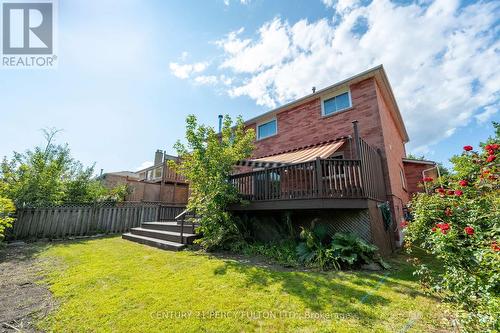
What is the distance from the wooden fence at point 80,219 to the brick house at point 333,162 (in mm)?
9703

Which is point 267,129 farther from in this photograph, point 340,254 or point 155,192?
point 155,192

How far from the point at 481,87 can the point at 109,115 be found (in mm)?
25215

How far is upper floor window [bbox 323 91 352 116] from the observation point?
1225 centimetres

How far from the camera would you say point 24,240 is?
11719mm

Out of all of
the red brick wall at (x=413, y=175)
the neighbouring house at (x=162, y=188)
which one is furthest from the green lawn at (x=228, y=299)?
the neighbouring house at (x=162, y=188)

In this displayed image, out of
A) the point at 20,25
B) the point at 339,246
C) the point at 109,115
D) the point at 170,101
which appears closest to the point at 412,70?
the point at 339,246

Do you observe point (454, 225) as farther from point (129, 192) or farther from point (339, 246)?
point (129, 192)

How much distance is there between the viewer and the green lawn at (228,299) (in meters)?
3.53

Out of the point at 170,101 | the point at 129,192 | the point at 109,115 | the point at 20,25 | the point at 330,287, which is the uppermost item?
the point at 20,25

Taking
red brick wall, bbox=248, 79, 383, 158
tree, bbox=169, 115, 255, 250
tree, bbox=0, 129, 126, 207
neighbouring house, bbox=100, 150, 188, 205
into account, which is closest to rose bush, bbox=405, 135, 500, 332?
red brick wall, bbox=248, 79, 383, 158

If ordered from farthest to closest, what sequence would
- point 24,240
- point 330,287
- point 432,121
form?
1. point 432,121
2. point 24,240
3. point 330,287

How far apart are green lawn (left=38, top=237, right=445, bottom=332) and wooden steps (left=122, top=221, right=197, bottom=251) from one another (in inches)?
92.1

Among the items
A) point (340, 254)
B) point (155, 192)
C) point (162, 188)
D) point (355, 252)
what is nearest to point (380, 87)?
point (355, 252)

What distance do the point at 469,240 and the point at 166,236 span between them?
10979mm
